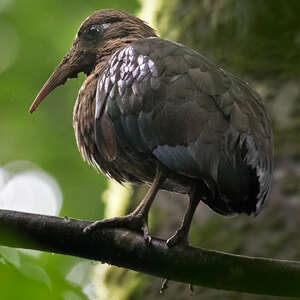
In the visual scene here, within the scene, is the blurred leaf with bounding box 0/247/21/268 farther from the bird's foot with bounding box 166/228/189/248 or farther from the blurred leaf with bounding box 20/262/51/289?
the bird's foot with bounding box 166/228/189/248

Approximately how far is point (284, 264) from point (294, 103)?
1.98 meters

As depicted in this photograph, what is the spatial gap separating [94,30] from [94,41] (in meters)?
0.07

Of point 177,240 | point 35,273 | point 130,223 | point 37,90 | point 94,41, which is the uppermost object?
point 35,273

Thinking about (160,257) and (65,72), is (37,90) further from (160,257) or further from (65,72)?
(160,257)

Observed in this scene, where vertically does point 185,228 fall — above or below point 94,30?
below

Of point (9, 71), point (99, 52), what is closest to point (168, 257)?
point (99, 52)

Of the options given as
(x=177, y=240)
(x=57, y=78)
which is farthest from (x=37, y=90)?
(x=177, y=240)

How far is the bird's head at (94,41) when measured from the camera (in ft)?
14.6

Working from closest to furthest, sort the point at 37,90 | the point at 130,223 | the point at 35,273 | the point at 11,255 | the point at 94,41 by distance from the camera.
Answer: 1. the point at 35,273
2. the point at 11,255
3. the point at 130,223
4. the point at 94,41
5. the point at 37,90

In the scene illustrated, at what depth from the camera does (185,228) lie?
342cm

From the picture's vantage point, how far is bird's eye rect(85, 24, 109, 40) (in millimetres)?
4504

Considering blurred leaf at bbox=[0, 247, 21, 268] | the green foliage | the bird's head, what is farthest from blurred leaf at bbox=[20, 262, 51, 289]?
the green foliage

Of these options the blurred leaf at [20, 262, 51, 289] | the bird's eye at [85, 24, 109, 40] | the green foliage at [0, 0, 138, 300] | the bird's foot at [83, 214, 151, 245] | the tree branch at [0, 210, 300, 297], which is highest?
the blurred leaf at [20, 262, 51, 289]

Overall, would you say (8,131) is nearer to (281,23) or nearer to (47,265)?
(281,23)
